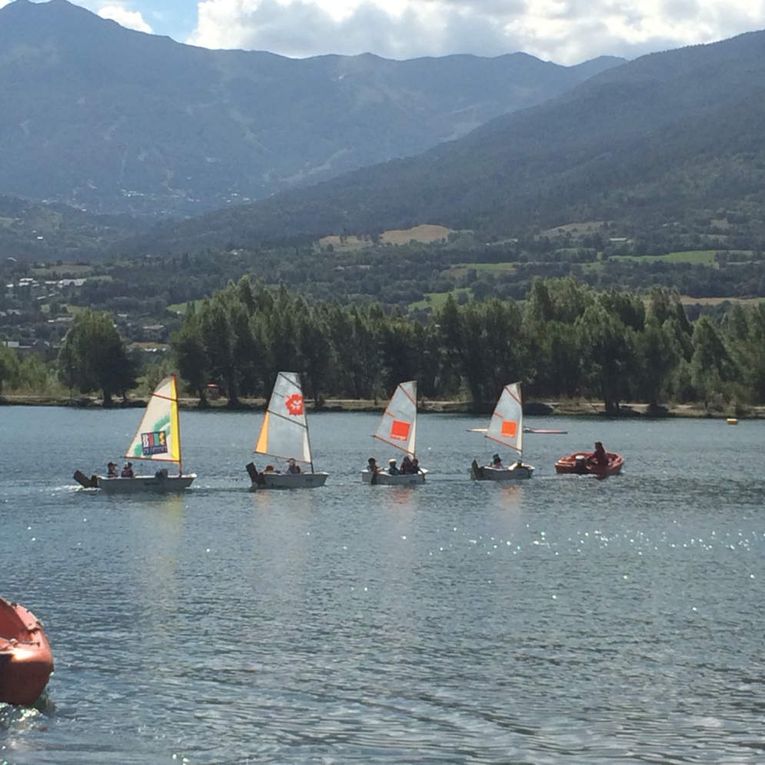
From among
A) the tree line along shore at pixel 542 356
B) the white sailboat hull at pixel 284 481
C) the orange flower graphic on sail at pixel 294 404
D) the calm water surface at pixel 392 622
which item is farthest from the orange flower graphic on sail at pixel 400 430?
the tree line along shore at pixel 542 356

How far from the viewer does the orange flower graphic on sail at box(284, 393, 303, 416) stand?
329 feet

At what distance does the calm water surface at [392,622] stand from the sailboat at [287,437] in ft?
8.36

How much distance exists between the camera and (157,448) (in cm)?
9594

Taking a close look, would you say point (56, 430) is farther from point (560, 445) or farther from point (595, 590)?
point (595, 590)

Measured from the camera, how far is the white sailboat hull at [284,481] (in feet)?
322

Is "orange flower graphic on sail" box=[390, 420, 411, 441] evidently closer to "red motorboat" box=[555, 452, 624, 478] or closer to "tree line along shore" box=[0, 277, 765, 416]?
"red motorboat" box=[555, 452, 624, 478]

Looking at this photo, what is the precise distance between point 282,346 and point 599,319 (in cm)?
4000

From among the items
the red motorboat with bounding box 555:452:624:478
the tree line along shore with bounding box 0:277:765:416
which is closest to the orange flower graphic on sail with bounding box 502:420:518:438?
the red motorboat with bounding box 555:452:624:478

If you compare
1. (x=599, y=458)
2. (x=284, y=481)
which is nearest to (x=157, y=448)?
(x=284, y=481)

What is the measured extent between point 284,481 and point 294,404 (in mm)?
5219

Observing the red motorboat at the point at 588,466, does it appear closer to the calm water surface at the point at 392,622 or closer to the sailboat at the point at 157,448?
the calm water surface at the point at 392,622

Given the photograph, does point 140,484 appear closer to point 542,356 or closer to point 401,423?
point 401,423

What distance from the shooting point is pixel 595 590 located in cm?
6066

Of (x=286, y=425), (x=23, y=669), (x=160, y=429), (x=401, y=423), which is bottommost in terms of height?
(x=23, y=669)
